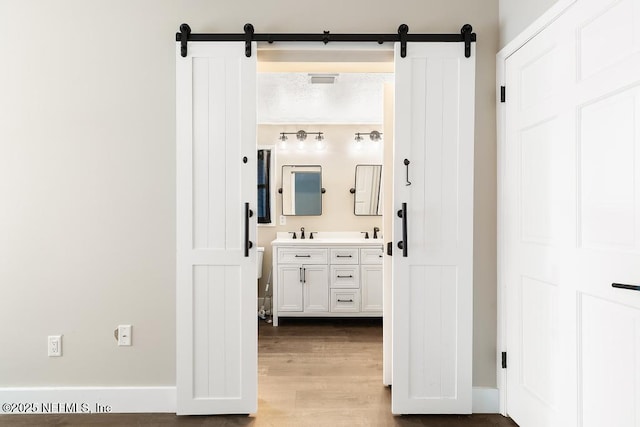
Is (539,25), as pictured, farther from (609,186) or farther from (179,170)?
(179,170)

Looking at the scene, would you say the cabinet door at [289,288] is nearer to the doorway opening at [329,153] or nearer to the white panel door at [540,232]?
the doorway opening at [329,153]

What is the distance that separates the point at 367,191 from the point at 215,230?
2.72 m

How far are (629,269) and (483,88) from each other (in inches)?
50.3

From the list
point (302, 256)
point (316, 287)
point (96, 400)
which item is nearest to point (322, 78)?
point (302, 256)

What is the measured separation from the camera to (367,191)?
4582mm

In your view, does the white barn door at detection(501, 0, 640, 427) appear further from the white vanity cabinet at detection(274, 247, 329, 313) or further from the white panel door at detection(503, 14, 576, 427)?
the white vanity cabinet at detection(274, 247, 329, 313)

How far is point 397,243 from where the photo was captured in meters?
2.13

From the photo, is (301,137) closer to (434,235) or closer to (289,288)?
(289,288)

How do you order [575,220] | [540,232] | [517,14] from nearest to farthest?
[575,220], [540,232], [517,14]

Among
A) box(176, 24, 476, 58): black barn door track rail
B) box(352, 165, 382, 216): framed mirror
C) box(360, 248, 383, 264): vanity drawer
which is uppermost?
box(176, 24, 476, 58): black barn door track rail

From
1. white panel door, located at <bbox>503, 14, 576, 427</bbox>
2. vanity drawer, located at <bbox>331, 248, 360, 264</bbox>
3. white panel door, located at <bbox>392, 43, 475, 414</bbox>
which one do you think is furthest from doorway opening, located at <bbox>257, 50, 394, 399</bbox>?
white panel door, located at <bbox>503, 14, 576, 427</bbox>

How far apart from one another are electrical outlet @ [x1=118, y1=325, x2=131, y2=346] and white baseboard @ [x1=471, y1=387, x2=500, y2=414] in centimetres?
202

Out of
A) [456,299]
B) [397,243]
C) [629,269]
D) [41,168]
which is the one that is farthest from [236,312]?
[629,269]

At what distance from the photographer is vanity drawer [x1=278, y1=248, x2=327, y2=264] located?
4.06 metres
